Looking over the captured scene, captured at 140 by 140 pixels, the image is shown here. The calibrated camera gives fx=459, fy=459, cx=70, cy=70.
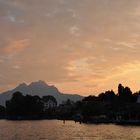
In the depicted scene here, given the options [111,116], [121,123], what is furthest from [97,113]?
[121,123]

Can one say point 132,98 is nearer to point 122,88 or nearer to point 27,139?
point 122,88

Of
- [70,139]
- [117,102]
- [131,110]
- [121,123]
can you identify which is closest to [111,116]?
[117,102]

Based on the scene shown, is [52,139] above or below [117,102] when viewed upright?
below

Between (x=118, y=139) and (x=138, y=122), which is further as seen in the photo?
(x=138, y=122)

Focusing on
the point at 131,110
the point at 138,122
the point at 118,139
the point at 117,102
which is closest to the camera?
the point at 118,139

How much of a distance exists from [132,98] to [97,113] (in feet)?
52.8

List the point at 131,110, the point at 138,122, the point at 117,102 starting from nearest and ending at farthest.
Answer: the point at 138,122 → the point at 131,110 → the point at 117,102

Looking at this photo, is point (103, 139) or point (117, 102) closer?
point (103, 139)

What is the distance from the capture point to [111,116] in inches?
7461

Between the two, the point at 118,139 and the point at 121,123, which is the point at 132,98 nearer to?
the point at 121,123

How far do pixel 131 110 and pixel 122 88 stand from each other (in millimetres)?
20433

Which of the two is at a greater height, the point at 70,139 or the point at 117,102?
the point at 117,102

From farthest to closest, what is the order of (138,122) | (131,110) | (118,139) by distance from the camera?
(131,110), (138,122), (118,139)

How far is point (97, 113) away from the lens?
19275 cm
